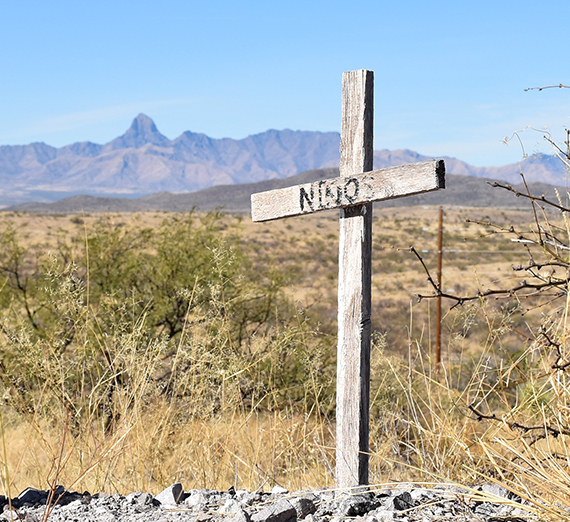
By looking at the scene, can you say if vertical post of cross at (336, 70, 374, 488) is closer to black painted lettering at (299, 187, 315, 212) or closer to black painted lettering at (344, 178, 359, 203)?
black painted lettering at (344, 178, 359, 203)

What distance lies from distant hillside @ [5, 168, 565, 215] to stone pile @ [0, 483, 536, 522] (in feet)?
279

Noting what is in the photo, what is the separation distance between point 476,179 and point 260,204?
136m

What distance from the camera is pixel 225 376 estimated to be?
4059mm

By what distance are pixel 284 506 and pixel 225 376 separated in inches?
59.4

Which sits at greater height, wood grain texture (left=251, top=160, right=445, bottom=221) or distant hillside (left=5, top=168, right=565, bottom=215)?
distant hillside (left=5, top=168, right=565, bottom=215)

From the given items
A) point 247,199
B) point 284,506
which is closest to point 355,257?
point 284,506

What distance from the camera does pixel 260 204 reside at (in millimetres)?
3398

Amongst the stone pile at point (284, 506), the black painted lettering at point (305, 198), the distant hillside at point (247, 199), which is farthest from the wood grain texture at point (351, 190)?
the distant hillside at point (247, 199)

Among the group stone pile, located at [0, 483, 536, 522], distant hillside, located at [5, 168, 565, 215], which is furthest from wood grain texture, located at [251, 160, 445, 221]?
distant hillside, located at [5, 168, 565, 215]

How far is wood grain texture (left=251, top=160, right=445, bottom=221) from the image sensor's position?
2812mm

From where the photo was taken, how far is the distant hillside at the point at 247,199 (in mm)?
106938

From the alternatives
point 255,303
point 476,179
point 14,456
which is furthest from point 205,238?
point 476,179

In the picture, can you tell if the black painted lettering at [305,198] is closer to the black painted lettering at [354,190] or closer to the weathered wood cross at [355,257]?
the weathered wood cross at [355,257]

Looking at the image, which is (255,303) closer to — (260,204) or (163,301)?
(163,301)
